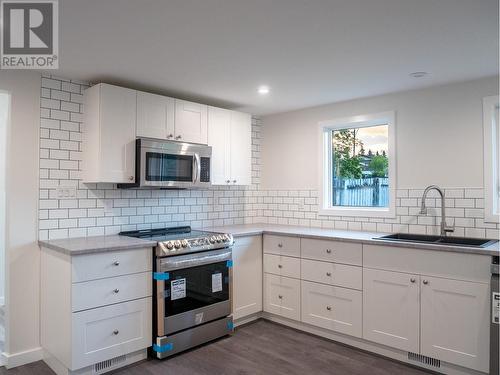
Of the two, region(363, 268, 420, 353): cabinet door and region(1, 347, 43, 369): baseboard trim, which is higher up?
region(363, 268, 420, 353): cabinet door

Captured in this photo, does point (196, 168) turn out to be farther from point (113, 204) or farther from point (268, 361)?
point (268, 361)

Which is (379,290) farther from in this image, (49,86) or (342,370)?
(49,86)

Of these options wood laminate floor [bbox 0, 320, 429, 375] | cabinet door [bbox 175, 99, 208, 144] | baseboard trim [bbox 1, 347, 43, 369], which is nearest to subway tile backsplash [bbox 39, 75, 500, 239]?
cabinet door [bbox 175, 99, 208, 144]

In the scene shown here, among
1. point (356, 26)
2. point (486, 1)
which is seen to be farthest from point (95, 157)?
point (486, 1)

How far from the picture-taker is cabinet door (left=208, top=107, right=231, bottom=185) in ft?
12.4

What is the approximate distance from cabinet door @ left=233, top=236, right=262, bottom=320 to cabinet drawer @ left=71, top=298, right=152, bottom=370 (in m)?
0.93

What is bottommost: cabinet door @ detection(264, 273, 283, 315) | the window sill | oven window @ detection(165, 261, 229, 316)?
cabinet door @ detection(264, 273, 283, 315)

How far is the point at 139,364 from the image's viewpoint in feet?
9.39

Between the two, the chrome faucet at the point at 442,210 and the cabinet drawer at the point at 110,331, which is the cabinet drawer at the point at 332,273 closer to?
the chrome faucet at the point at 442,210

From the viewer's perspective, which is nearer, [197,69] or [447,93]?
[197,69]

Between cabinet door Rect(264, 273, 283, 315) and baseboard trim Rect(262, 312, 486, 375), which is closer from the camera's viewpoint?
baseboard trim Rect(262, 312, 486, 375)

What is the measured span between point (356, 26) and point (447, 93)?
1593mm

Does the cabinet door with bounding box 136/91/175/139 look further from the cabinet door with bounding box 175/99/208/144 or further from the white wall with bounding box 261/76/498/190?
the white wall with bounding box 261/76/498/190

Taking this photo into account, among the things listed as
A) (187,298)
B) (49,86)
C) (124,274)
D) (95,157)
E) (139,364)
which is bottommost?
(139,364)
